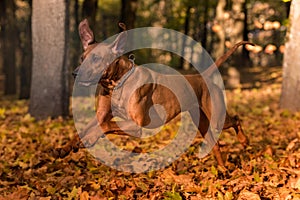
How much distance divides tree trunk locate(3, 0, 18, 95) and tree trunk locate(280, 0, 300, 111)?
1124cm

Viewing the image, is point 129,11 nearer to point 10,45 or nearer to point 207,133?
point 10,45

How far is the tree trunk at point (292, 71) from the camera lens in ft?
29.9

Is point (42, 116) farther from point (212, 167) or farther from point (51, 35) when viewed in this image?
point (212, 167)

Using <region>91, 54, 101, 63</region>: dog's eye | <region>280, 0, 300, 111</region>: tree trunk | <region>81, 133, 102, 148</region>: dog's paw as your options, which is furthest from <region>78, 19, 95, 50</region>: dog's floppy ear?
<region>280, 0, 300, 111</region>: tree trunk

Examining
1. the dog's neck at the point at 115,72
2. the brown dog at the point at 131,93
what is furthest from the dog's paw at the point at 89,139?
the dog's neck at the point at 115,72

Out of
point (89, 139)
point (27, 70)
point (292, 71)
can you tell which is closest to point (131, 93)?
point (89, 139)

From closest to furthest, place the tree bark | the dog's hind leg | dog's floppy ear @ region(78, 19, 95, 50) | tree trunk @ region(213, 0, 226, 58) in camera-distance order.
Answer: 1. dog's floppy ear @ region(78, 19, 95, 50)
2. the dog's hind leg
3. the tree bark
4. tree trunk @ region(213, 0, 226, 58)

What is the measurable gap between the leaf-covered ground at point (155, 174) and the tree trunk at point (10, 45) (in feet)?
31.4

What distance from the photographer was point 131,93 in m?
4.14

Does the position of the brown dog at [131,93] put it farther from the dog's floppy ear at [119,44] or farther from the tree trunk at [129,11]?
the tree trunk at [129,11]

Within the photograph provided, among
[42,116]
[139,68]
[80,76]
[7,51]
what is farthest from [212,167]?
[7,51]

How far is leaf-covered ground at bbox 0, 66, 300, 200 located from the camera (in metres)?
4.18

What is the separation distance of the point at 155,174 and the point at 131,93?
4.36 feet

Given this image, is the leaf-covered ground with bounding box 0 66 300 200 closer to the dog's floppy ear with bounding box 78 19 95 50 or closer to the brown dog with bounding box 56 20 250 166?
the brown dog with bounding box 56 20 250 166
